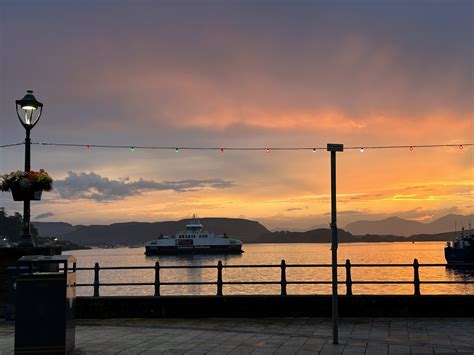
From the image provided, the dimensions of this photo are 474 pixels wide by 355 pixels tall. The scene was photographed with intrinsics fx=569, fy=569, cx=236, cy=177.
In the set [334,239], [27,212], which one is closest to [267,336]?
Answer: [334,239]

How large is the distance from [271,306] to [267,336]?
140 inches

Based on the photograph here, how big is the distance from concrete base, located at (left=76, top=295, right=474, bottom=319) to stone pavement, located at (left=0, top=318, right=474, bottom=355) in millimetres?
503

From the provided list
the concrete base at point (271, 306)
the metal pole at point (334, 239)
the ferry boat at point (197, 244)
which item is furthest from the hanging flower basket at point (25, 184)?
the ferry boat at point (197, 244)

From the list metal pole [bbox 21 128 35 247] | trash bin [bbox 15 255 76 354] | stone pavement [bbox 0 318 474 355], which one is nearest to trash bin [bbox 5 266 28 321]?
stone pavement [bbox 0 318 474 355]

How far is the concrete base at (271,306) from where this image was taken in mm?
15820

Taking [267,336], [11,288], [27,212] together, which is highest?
[27,212]

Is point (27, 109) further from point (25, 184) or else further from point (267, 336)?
point (267, 336)

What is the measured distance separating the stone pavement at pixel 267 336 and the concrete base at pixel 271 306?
0.50 meters

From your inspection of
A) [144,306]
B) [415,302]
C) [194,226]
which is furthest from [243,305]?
[194,226]

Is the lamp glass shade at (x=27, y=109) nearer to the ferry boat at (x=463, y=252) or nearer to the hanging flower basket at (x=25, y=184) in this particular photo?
the hanging flower basket at (x=25, y=184)

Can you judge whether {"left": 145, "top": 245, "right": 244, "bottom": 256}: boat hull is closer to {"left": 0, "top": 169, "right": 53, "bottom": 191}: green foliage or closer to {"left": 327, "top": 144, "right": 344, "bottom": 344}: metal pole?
{"left": 0, "top": 169, "right": 53, "bottom": 191}: green foliage

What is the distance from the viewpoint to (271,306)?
52.5 feet

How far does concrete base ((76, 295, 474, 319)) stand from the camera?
15.8 metres

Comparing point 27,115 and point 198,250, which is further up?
point 27,115
